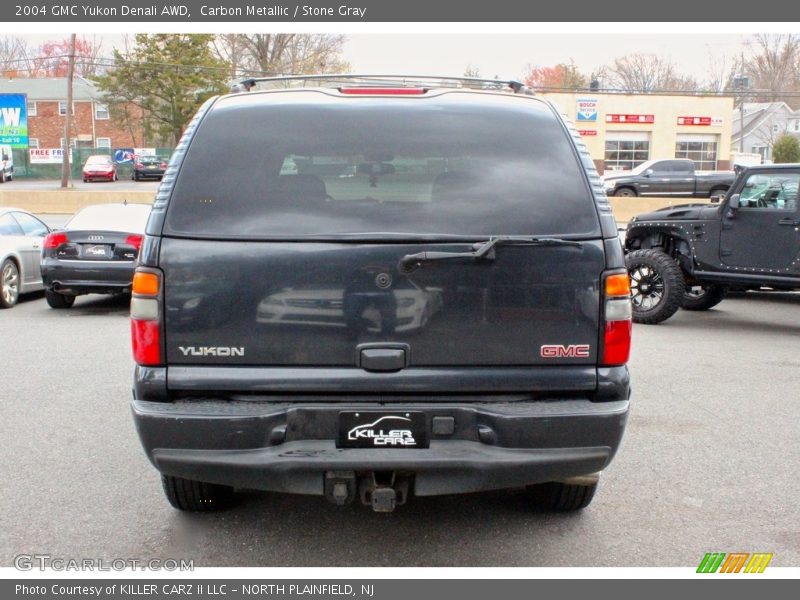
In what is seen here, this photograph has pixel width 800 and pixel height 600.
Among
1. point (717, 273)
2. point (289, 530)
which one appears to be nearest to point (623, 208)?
point (717, 273)

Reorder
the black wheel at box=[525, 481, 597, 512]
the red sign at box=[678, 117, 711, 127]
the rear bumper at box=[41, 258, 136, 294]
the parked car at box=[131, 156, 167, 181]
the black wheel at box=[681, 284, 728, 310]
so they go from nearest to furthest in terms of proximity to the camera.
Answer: the black wheel at box=[525, 481, 597, 512], the rear bumper at box=[41, 258, 136, 294], the black wheel at box=[681, 284, 728, 310], the parked car at box=[131, 156, 167, 181], the red sign at box=[678, 117, 711, 127]

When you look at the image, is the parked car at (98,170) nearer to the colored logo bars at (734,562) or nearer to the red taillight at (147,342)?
the red taillight at (147,342)

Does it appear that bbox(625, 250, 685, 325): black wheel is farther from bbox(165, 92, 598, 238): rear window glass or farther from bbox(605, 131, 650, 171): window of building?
bbox(605, 131, 650, 171): window of building

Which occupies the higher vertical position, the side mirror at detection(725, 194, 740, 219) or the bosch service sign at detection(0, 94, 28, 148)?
the bosch service sign at detection(0, 94, 28, 148)

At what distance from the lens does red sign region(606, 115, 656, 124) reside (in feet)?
169

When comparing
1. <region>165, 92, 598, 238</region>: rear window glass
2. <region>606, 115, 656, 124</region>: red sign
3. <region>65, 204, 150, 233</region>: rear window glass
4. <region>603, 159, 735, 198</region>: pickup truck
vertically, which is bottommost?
<region>65, 204, 150, 233</region>: rear window glass

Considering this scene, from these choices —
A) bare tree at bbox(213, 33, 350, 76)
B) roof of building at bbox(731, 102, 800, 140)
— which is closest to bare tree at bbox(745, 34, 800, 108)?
roof of building at bbox(731, 102, 800, 140)

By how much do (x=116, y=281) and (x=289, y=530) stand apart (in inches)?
294

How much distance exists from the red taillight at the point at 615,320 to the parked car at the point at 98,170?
5072cm

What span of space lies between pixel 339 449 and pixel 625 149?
52.1 m

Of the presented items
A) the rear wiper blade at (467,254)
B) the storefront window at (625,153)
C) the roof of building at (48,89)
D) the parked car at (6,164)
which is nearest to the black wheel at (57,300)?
the rear wiper blade at (467,254)

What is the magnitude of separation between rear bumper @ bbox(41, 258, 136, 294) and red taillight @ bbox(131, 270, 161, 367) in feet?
25.1

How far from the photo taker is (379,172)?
11.8ft

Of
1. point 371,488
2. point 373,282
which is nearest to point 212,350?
point 373,282
